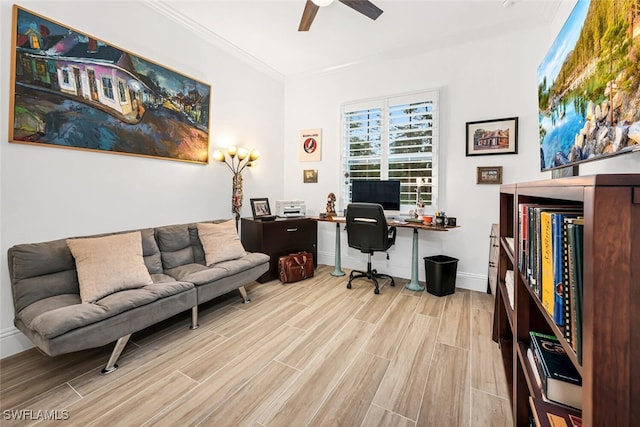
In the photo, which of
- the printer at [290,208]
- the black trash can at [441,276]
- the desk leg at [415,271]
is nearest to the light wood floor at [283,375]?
the black trash can at [441,276]

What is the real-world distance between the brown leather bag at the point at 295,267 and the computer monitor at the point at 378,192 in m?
1.07

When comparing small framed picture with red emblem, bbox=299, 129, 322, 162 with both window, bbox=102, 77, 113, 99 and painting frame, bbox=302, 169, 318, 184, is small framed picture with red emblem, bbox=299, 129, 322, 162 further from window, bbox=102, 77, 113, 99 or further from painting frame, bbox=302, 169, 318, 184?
window, bbox=102, 77, 113, 99

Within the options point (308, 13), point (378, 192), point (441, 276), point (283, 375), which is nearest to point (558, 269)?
point (283, 375)

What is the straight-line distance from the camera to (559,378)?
36.5 inches

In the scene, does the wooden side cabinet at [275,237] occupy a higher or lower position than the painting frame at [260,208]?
lower

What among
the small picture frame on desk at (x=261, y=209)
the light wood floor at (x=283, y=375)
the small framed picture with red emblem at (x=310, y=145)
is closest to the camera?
the light wood floor at (x=283, y=375)

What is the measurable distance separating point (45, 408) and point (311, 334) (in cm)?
165

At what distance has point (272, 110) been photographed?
4.46m

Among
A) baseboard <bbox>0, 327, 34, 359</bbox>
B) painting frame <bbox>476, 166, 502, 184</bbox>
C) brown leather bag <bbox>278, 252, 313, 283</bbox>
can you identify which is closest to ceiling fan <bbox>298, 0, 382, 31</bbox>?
painting frame <bbox>476, 166, 502, 184</bbox>

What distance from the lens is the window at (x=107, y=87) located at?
243 centimetres

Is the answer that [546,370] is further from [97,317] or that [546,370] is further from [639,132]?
[97,317]

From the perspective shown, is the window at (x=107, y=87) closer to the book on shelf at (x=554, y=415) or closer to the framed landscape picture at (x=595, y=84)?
the framed landscape picture at (x=595, y=84)

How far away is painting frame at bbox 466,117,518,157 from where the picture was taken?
3111 mm

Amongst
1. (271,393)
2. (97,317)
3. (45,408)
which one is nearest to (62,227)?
(97,317)
